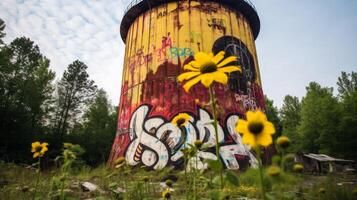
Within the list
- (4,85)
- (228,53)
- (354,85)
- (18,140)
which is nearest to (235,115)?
(228,53)

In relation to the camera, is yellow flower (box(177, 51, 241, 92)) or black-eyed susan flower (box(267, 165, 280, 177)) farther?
yellow flower (box(177, 51, 241, 92))

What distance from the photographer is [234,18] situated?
540 inches

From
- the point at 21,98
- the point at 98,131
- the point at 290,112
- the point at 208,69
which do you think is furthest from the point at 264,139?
the point at 290,112

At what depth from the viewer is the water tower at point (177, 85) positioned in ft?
35.2

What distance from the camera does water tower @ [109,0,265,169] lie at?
10.7m

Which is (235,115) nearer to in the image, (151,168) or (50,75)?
(151,168)

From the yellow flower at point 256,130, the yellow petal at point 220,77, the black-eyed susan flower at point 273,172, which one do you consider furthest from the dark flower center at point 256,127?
the yellow petal at point 220,77

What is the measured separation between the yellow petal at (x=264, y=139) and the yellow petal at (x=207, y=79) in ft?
1.42

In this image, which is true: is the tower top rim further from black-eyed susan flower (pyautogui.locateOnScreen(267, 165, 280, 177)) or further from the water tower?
black-eyed susan flower (pyautogui.locateOnScreen(267, 165, 280, 177))

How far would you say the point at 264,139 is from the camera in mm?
1133

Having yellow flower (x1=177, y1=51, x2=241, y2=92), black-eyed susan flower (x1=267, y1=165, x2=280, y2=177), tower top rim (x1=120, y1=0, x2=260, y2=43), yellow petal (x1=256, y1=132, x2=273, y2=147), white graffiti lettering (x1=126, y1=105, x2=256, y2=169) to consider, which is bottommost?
black-eyed susan flower (x1=267, y1=165, x2=280, y2=177)

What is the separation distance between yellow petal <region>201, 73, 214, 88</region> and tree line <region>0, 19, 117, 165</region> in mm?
16746

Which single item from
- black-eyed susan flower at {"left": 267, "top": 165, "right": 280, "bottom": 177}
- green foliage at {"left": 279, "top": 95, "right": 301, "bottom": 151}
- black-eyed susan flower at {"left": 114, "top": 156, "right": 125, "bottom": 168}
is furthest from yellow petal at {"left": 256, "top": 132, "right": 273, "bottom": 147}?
green foliage at {"left": 279, "top": 95, "right": 301, "bottom": 151}

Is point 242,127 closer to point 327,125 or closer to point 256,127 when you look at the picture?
point 256,127
